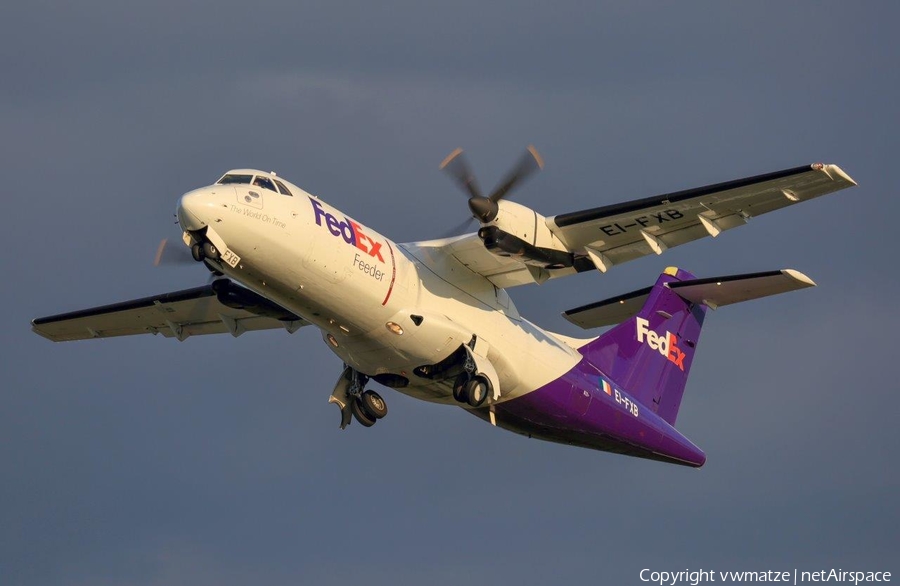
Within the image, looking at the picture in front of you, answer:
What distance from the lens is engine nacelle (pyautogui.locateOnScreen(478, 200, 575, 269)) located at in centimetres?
1995

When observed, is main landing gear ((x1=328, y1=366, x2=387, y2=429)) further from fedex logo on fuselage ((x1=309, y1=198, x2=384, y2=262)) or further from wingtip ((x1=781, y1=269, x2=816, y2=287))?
wingtip ((x1=781, y1=269, x2=816, y2=287))

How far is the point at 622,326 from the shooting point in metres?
24.3

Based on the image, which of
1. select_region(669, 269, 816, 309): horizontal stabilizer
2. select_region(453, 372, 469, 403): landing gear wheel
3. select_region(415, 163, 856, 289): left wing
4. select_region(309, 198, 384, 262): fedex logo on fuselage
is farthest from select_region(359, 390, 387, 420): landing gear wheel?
select_region(669, 269, 816, 309): horizontal stabilizer

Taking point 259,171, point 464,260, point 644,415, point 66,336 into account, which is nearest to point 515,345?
point 464,260

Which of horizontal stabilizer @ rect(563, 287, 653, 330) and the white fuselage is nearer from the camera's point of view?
the white fuselage

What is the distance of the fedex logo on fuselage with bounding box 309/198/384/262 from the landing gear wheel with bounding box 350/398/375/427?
2.80 metres

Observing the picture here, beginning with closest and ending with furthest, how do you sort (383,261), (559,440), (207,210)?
(207,210), (383,261), (559,440)

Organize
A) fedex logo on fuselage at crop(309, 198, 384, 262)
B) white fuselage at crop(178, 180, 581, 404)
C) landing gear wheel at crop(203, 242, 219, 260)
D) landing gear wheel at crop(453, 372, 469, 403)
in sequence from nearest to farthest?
landing gear wheel at crop(203, 242, 219, 260), white fuselage at crop(178, 180, 581, 404), fedex logo on fuselage at crop(309, 198, 384, 262), landing gear wheel at crop(453, 372, 469, 403)

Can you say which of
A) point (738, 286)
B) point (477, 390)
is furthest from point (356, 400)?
point (738, 286)

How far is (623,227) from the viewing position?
20391 mm

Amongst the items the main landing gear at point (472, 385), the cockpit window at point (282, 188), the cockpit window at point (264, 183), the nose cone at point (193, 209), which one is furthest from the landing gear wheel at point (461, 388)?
the nose cone at point (193, 209)

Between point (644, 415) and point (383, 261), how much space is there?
572 centimetres

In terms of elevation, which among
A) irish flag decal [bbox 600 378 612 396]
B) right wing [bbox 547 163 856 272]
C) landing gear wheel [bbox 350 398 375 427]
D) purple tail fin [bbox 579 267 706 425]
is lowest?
landing gear wheel [bbox 350 398 375 427]

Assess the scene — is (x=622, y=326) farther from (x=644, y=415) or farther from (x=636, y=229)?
(x=636, y=229)
